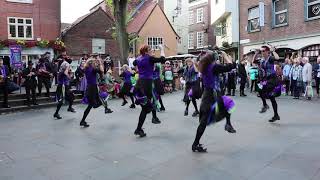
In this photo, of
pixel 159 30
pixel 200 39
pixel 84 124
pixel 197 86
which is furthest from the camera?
pixel 200 39

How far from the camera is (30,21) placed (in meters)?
30.1

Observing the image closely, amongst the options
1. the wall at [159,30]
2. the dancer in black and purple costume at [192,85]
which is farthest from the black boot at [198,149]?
the wall at [159,30]

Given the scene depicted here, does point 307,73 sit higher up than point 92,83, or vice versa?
point 307,73

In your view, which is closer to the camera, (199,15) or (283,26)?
(283,26)

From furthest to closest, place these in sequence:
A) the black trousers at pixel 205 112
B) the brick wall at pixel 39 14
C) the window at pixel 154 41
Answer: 1. the window at pixel 154 41
2. the brick wall at pixel 39 14
3. the black trousers at pixel 205 112

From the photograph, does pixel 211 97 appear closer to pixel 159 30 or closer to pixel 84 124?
pixel 84 124

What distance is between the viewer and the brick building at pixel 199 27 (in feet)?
144

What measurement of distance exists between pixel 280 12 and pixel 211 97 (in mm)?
17904

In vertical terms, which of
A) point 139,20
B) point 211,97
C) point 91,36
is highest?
point 139,20

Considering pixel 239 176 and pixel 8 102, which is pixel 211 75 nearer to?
pixel 239 176

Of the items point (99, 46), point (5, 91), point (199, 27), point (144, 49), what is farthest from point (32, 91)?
point (199, 27)

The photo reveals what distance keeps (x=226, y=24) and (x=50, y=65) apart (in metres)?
17.5

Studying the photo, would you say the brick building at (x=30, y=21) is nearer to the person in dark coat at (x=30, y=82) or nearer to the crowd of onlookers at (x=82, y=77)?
the crowd of onlookers at (x=82, y=77)

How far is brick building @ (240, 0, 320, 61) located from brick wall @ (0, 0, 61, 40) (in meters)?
13.9
